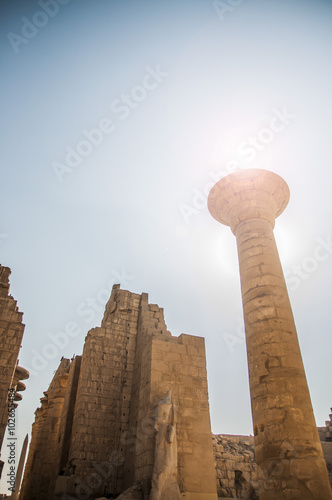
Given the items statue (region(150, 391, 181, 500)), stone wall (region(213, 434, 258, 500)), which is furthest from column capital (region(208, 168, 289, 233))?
stone wall (region(213, 434, 258, 500))

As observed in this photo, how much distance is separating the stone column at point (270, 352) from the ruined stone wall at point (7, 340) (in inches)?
263

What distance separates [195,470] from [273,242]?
5.98 metres

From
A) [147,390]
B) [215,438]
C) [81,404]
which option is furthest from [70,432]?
[215,438]

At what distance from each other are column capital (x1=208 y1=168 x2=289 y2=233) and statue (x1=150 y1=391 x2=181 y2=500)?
198 inches

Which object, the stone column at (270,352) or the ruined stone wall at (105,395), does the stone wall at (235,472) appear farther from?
the stone column at (270,352)

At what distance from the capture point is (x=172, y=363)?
1041cm

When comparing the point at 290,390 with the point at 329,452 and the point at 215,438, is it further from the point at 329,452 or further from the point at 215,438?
the point at 329,452

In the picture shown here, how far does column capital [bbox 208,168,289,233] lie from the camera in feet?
30.5

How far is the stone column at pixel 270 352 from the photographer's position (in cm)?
600

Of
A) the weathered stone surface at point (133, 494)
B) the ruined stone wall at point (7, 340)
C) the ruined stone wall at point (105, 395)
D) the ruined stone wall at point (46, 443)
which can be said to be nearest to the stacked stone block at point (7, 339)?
the ruined stone wall at point (7, 340)

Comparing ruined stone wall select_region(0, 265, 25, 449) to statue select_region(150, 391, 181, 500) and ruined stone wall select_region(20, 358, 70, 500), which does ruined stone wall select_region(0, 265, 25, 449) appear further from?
ruined stone wall select_region(20, 358, 70, 500)

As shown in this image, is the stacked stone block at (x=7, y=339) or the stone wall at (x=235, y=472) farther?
the stone wall at (x=235, y=472)

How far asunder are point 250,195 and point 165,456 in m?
6.69

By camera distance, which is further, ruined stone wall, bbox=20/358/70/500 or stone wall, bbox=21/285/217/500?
ruined stone wall, bbox=20/358/70/500
